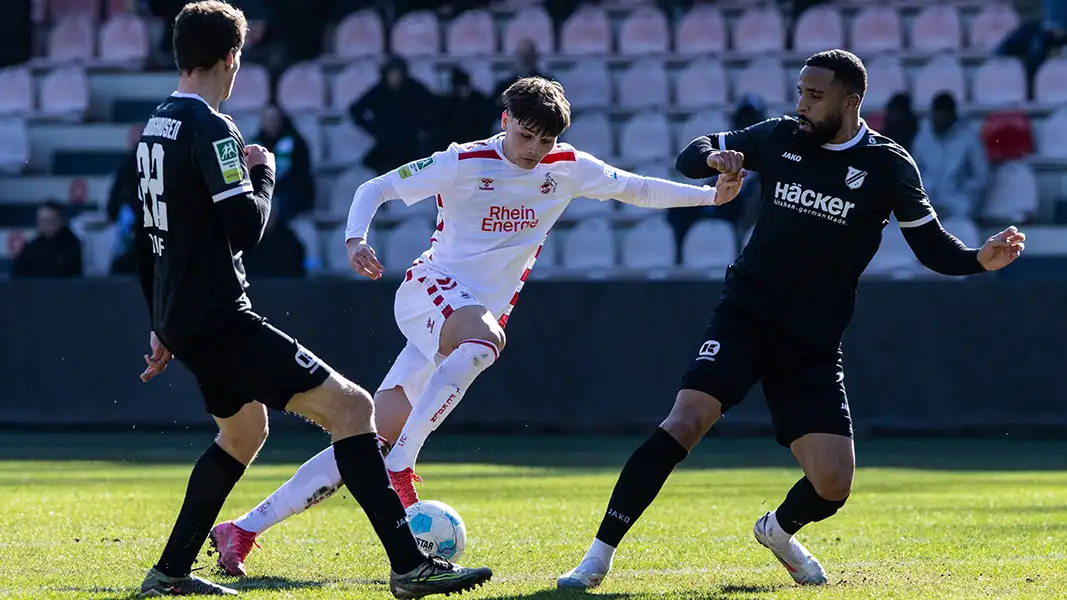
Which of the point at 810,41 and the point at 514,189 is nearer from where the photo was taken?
the point at 514,189

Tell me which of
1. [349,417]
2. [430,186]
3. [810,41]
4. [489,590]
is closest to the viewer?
[349,417]

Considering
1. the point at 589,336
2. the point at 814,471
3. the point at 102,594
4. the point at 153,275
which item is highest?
the point at 153,275

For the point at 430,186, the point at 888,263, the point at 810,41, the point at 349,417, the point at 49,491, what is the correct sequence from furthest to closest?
the point at 810,41, the point at 888,263, the point at 49,491, the point at 430,186, the point at 349,417

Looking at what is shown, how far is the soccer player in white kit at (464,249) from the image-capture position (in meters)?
6.63

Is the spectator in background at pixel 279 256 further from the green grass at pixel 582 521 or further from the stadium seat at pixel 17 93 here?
the stadium seat at pixel 17 93

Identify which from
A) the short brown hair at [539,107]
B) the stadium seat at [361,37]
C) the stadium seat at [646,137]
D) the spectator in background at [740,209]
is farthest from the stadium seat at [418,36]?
the short brown hair at [539,107]

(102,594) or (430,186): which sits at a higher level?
(430,186)

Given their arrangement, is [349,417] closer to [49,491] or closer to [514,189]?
[514,189]

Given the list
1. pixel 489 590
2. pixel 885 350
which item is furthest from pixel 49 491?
pixel 885 350

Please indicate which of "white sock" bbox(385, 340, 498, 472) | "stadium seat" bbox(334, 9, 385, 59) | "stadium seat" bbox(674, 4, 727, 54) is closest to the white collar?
"white sock" bbox(385, 340, 498, 472)

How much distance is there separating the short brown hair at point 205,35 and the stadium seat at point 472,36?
1346cm

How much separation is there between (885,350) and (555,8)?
722 centimetres

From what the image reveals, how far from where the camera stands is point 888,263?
15.1 m

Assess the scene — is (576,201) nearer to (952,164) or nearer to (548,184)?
(952,164)
